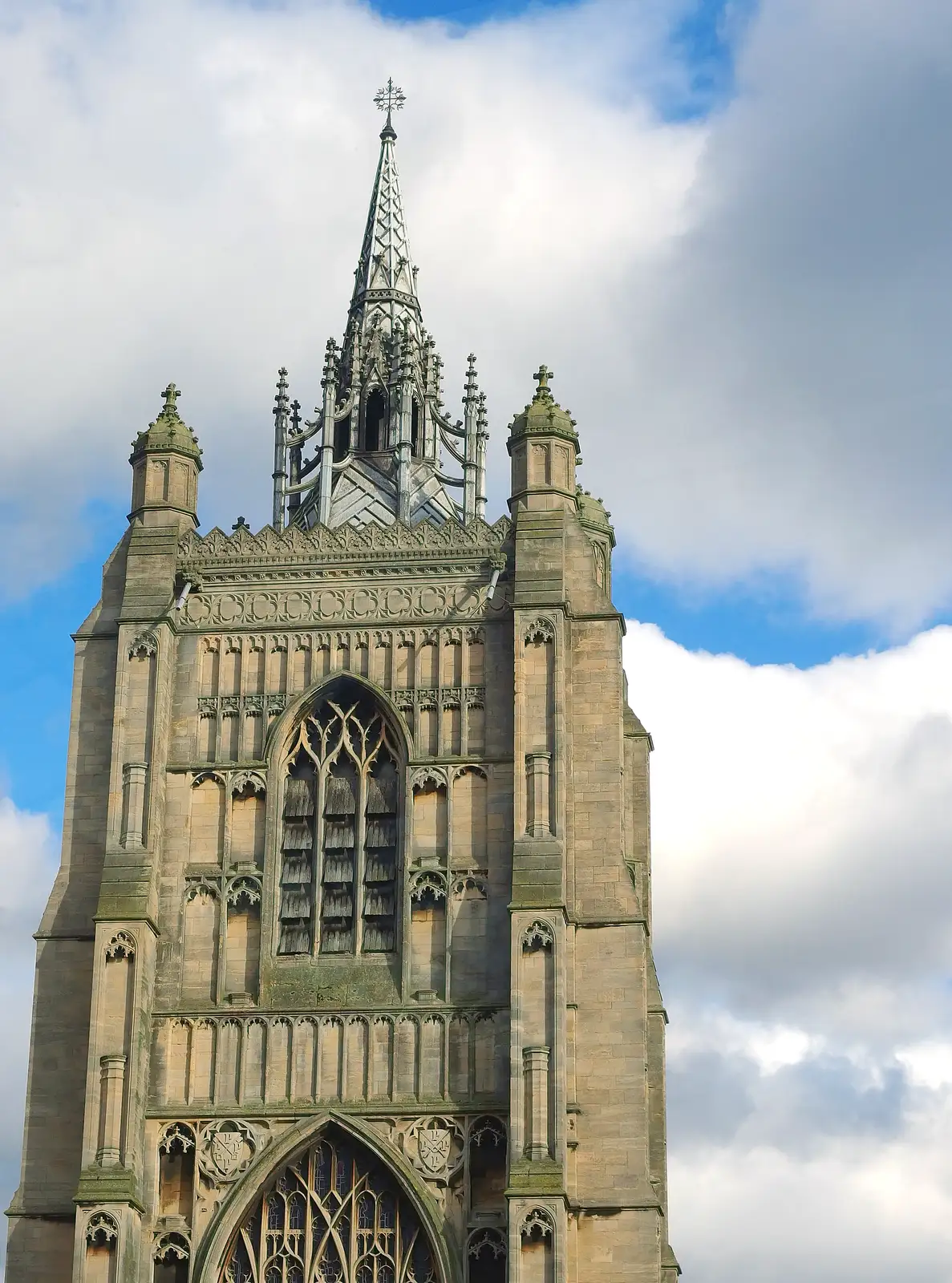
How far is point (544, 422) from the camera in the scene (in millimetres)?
39406

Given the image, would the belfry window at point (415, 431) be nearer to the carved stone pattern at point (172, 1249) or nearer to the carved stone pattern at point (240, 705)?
the carved stone pattern at point (240, 705)

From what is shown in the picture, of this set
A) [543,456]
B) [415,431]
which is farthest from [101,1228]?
[415,431]

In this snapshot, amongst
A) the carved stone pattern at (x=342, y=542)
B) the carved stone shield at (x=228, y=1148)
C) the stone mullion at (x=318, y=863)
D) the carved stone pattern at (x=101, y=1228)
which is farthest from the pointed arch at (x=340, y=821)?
the carved stone pattern at (x=101, y=1228)

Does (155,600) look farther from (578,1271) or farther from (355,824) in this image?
(578,1271)

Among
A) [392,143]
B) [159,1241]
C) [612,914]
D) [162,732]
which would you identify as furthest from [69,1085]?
[392,143]

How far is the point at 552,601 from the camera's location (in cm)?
3766

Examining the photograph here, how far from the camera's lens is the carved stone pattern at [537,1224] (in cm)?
3362

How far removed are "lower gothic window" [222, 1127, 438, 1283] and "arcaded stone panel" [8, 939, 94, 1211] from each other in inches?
97.7

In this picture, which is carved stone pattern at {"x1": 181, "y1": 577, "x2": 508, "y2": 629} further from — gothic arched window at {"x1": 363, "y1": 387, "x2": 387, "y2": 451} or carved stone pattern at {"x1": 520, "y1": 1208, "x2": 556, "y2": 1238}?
carved stone pattern at {"x1": 520, "y1": 1208, "x2": 556, "y2": 1238}

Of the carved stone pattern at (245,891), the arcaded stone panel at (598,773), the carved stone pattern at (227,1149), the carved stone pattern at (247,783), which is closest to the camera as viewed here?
the carved stone pattern at (227,1149)

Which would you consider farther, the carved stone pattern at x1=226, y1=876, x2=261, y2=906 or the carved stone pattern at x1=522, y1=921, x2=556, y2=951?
the carved stone pattern at x1=226, y1=876, x2=261, y2=906

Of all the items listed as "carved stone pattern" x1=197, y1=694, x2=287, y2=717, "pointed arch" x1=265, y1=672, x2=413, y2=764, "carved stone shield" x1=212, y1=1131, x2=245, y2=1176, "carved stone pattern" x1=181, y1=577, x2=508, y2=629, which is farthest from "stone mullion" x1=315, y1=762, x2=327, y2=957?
"carved stone shield" x1=212, y1=1131, x2=245, y2=1176

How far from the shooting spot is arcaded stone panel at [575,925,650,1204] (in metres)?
35.1

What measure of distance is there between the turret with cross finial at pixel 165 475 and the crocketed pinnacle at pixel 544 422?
456cm
